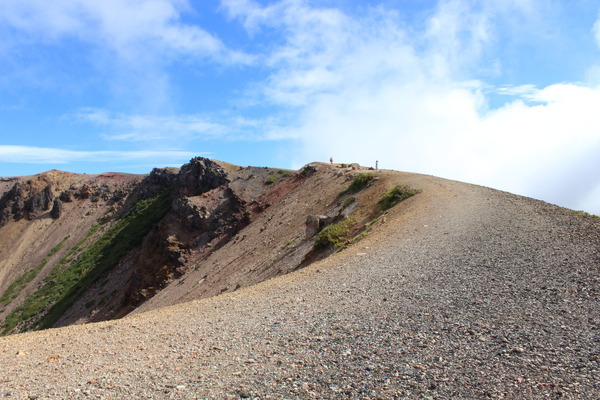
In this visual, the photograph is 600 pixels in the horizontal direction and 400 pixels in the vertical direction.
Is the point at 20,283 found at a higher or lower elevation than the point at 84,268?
lower

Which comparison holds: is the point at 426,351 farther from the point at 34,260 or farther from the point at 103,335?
the point at 34,260

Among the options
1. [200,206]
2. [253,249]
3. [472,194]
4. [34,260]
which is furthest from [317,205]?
[34,260]

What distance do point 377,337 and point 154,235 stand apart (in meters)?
34.6

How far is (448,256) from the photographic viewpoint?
11367 mm

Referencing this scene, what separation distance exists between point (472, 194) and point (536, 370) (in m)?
15.0

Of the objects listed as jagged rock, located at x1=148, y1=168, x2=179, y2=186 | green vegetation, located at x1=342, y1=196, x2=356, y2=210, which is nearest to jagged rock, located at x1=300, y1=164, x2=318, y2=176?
green vegetation, located at x1=342, y1=196, x2=356, y2=210

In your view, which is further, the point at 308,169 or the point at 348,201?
the point at 308,169

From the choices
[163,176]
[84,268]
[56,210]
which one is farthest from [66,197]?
[84,268]

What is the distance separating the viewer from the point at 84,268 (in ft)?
151

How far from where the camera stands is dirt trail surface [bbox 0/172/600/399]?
17.6 feet

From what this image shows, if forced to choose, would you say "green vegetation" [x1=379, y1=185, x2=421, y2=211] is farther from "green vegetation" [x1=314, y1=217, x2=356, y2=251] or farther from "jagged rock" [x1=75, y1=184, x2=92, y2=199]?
"jagged rock" [x1=75, y1=184, x2=92, y2=199]

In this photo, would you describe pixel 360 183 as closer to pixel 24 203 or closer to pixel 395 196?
pixel 395 196

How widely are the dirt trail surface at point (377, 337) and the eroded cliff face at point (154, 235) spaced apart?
664 cm

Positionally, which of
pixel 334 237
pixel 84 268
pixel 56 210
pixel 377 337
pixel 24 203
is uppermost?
pixel 24 203
